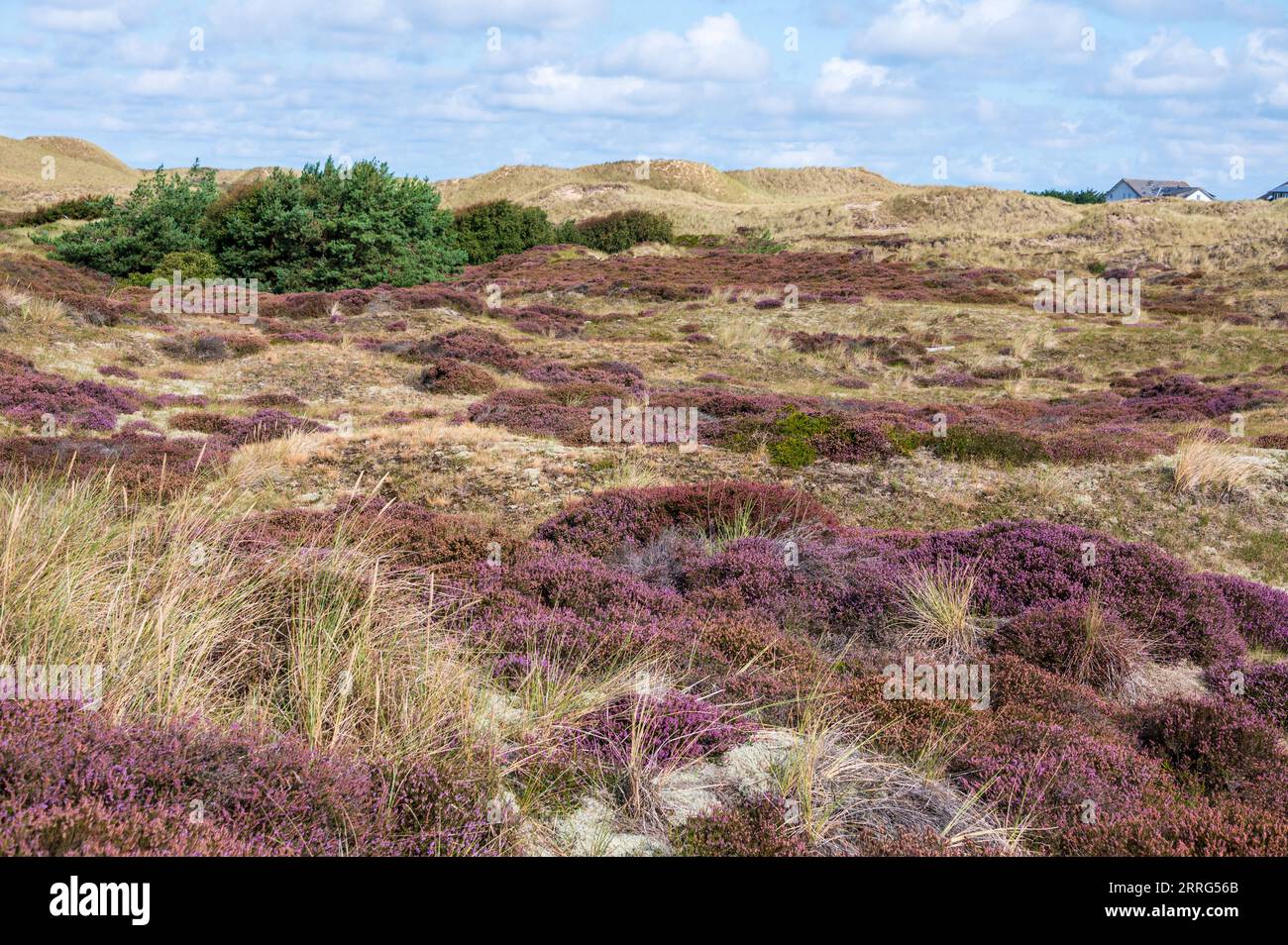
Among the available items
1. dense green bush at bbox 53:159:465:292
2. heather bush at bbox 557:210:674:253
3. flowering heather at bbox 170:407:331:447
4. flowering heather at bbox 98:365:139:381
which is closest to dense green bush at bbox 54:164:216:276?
dense green bush at bbox 53:159:465:292

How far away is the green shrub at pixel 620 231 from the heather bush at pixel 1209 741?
5172cm

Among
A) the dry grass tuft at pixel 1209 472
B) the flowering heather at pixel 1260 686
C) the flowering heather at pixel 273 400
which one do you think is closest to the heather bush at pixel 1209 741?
the flowering heather at pixel 1260 686

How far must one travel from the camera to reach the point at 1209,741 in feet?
14.3

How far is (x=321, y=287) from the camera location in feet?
104

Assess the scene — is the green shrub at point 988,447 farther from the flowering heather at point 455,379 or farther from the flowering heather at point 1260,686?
the flowering heather at point 455,379

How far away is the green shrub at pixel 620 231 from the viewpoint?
54406mm

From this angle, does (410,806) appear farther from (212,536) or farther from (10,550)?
(212,536)

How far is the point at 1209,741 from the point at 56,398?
15.4 meters

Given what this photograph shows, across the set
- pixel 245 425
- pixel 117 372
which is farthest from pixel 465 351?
pixel 245 425

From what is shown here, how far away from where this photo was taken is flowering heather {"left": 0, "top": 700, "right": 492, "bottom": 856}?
7.52ft

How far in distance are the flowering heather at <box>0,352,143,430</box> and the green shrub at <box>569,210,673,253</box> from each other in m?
42.0

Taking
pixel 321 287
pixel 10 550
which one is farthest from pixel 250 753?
pixel 321 287
